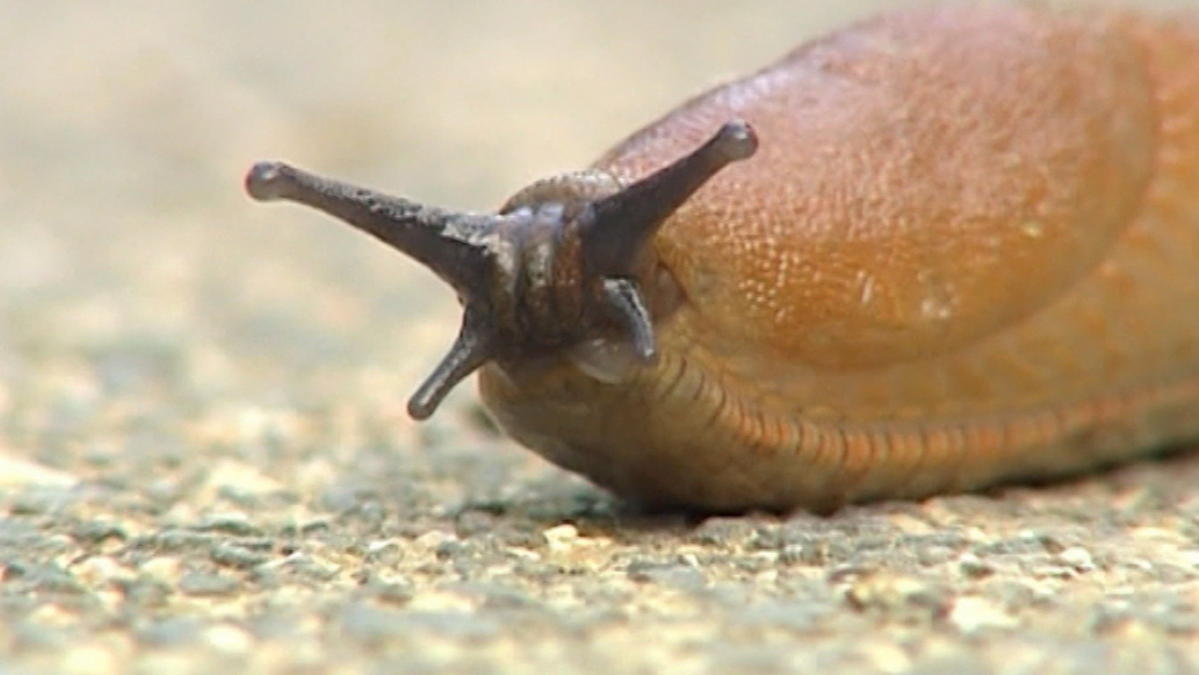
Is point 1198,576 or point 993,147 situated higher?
point 993,147

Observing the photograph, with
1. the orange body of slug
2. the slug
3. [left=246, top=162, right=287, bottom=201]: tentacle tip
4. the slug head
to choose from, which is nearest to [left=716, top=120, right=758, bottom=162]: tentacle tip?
the slug

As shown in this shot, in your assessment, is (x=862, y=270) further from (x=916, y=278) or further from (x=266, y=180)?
(x=266, y=180)

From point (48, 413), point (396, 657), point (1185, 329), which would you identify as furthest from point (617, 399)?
point (48, 413)

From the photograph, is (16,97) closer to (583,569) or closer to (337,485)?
(337,485)

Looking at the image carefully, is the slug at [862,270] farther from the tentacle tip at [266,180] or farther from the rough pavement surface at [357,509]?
the rough pavement surface at [357,509]

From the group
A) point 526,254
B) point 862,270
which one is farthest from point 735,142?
point 862,270

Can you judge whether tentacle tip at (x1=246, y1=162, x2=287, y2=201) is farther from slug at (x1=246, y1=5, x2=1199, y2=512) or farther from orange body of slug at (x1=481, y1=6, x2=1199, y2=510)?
orange body of slug at (x1=481, y1=6, x2=1199, y2=510)

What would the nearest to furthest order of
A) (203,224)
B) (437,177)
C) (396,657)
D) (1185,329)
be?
(396,657) → (1185,329) → (203,224) → (437,177)
